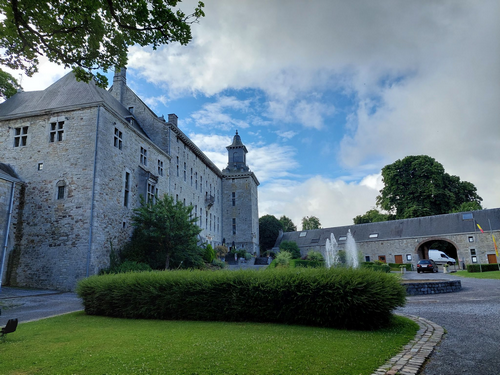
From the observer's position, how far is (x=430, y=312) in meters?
9.97

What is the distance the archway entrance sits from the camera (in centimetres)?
4242

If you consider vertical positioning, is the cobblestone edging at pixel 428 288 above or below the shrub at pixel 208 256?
below

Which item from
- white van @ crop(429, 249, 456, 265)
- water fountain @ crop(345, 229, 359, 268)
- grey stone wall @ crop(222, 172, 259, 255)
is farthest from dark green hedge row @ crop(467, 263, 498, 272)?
grey stone wall @ crop(222, 172, 259, 255)

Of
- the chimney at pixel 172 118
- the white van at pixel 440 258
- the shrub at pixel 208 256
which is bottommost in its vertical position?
the white van at pixel 440 258

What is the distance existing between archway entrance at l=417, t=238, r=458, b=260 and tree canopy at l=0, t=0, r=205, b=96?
42106 mm

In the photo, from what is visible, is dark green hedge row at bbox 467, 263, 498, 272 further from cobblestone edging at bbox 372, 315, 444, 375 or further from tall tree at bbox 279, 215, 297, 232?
tall tree at bbox 279, 215, 297, 232

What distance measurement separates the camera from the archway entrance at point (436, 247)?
42425 millimetres

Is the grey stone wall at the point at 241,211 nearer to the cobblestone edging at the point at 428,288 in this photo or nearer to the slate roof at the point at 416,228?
the slate roof at the point at 416,228

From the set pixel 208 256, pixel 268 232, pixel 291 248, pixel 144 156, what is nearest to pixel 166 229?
pixel 144 156

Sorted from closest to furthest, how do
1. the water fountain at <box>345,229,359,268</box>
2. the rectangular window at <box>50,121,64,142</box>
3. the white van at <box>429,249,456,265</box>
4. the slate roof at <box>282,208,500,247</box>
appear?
the rectangular window at <box>50,121,64,142</box>
the water fountain at <box>345,229,359,268</box>
the slate roof at <box>282,208,500,247</box>
the white van at <box>429,249,456,265</box>

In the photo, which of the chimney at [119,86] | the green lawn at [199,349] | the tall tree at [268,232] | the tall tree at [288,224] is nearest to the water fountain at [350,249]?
the tall tree at [268,232]

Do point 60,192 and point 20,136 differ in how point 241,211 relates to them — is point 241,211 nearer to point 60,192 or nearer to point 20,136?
point 60,192

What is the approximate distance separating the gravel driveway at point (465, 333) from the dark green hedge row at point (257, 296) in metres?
1.56

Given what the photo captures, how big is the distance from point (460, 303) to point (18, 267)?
22.1 metres
